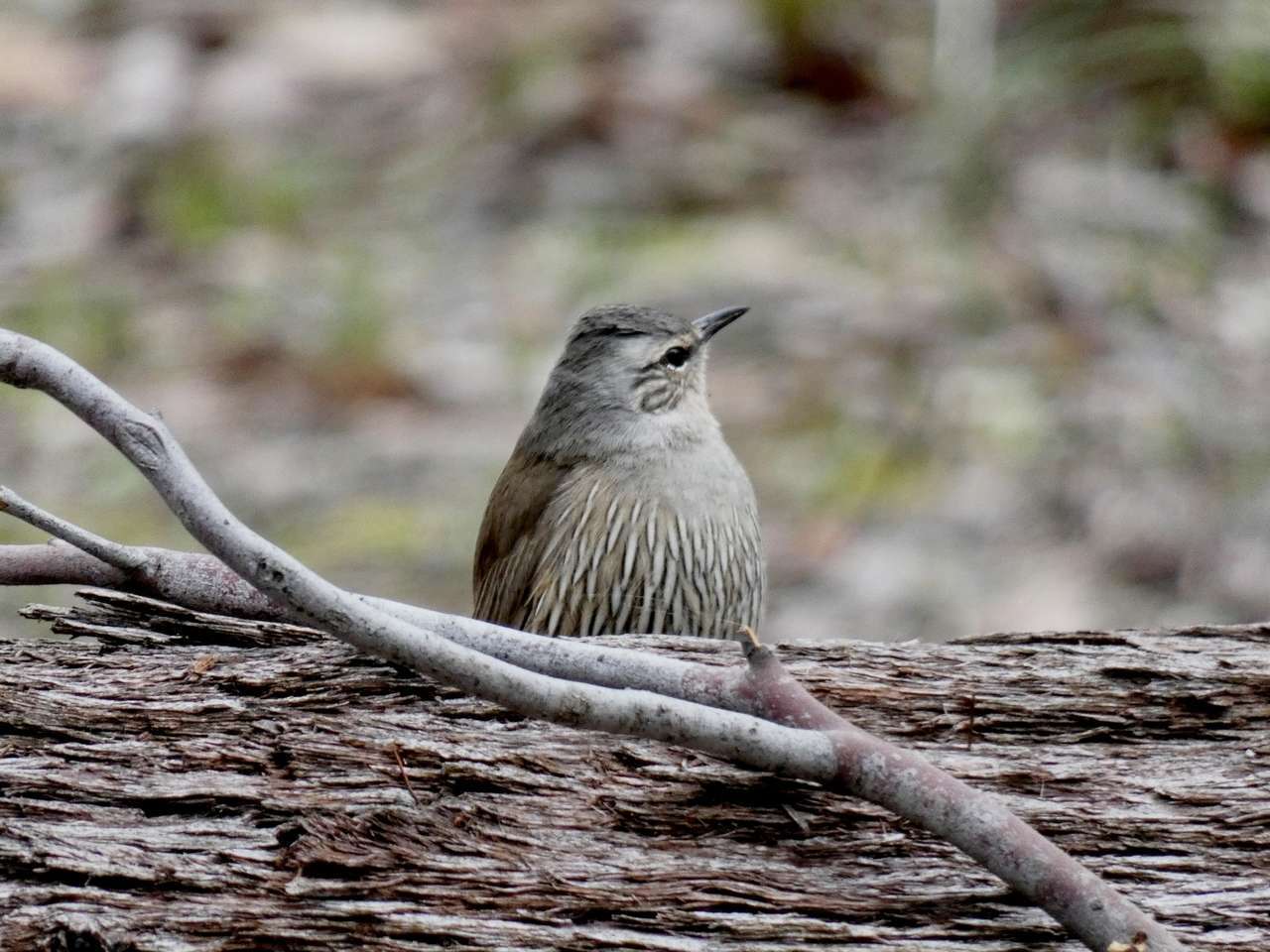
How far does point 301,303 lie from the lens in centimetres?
591

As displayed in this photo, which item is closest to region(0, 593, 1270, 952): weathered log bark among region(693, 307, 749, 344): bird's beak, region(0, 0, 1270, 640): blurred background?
region(693, 307, 749, 344): bird's beak

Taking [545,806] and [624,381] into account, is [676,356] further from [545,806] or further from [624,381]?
[545,806]

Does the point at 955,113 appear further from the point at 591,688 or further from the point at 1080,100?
the point at 591,688

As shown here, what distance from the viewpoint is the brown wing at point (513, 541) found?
3736 mm

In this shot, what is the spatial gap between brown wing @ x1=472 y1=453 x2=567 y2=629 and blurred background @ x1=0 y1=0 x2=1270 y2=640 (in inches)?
32.8

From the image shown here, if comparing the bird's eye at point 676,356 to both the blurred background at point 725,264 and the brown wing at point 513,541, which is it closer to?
the brown wing at point 513,541

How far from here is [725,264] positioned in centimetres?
580

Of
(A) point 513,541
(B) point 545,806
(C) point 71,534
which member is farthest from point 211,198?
(B) point 545,806

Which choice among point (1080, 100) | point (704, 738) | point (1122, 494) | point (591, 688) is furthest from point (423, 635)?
point (1080, 100)

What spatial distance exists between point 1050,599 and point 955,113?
7.81 ft

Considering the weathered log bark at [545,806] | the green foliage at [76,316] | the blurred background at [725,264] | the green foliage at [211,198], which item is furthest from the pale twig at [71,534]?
the green foliage at [211,198]

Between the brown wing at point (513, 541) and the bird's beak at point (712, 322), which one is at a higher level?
the bird's beak at point (712, 322)

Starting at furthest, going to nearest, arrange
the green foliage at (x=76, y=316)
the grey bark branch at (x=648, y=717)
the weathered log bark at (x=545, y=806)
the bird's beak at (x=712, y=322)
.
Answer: the green foliage at (x=76, y=316) < the bird's beak at (x=712, y=322) < the weathered log bark at (x=545, y=806) < the grey bark branch at (x=648, y=717)

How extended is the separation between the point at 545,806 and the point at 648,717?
26 centimetres
